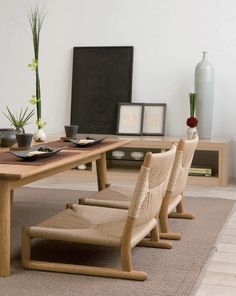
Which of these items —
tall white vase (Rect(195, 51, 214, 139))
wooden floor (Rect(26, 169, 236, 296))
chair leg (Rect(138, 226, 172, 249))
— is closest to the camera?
wooden floor (Rect(26, 169, 236, 296))

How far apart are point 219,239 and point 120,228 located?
98cm

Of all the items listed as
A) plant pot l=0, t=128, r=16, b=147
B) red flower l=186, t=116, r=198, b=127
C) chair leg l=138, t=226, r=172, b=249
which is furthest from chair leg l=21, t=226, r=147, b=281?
red flower l=186, t=116, r=198, b=127

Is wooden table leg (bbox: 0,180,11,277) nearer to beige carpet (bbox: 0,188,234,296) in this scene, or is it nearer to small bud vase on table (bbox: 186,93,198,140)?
beige carpet (bbox: 0,188,234,296)

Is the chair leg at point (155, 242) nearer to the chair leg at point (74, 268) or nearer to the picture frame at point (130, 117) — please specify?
the chair leg at point (74, 268)

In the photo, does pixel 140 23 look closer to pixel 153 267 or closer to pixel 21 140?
pixel 21 140

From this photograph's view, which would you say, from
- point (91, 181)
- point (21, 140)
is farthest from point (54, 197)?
point (21, 140)

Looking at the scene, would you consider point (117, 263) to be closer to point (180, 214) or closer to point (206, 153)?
point (180, 214)

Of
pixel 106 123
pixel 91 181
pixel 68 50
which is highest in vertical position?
pixel 68 50

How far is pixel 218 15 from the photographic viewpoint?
20.4 ft

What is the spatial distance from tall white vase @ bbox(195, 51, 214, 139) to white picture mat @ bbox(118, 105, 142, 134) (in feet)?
2.30

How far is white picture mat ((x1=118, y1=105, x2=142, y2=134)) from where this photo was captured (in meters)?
6.45

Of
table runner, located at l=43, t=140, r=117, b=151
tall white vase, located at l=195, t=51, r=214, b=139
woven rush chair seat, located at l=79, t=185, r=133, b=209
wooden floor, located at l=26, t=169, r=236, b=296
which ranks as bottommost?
wooden floor, located at l=26, t=169, r=236, b=296

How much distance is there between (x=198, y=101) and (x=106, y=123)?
3.59 feet

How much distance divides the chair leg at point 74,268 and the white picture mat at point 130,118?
3518mm
